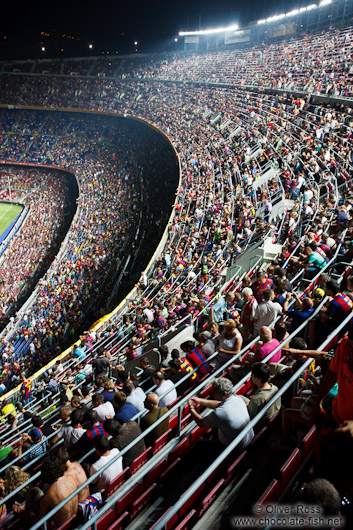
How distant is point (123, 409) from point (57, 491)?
128 centimetres

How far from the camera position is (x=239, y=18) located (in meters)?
43.8

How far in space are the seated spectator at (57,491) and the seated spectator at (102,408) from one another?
136cm

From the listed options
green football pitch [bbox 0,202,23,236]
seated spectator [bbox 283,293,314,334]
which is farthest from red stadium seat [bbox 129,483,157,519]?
green football pitch [bbox 0,202,23,236]

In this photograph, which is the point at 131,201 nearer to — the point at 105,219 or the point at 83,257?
the point at 105,219

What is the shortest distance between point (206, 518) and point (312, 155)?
13515 mm

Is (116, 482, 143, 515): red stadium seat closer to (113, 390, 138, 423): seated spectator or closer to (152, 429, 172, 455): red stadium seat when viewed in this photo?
(152, 429, 172, 455): red stadium seat

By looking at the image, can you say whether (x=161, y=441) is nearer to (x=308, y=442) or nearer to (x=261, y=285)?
(x=308, y=442)

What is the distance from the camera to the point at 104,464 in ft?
12.8

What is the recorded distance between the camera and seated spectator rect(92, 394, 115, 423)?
16.4ft

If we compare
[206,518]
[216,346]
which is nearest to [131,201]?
[216,346]

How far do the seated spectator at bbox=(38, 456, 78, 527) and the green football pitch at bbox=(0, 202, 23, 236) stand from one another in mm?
32837

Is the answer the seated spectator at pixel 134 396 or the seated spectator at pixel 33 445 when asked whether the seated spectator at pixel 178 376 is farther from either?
the seated spectator at pixel 33 445

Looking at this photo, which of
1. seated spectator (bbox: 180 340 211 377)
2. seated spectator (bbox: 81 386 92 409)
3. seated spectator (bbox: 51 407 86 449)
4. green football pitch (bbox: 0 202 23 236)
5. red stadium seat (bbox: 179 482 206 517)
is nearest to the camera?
red stadium seat (bbox: 179 482 206 517)

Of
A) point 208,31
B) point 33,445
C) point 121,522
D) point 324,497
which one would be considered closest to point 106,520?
point 121,522
